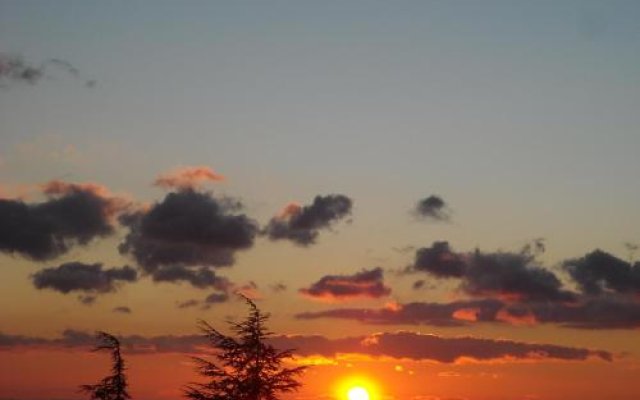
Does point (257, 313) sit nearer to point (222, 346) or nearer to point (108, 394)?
point (222, 346)

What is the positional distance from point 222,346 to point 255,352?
2.49 m

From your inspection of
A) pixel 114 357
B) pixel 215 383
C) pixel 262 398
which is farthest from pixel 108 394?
pixel 262 398

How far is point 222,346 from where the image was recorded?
164ft

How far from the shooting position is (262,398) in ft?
157

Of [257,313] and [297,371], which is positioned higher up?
[257,313]

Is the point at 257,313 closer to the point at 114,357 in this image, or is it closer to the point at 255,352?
the point at 255,352

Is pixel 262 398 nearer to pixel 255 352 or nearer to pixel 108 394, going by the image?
pixel 255 352

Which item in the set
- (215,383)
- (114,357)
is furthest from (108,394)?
(215,383)

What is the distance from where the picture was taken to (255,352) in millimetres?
48906

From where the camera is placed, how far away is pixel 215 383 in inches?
1924

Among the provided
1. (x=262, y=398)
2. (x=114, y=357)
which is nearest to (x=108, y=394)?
(x=114, y=357)

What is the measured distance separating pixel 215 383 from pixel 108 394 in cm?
662

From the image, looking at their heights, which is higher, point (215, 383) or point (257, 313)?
point (257, 313)

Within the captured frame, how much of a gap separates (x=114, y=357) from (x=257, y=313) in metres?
9.45
